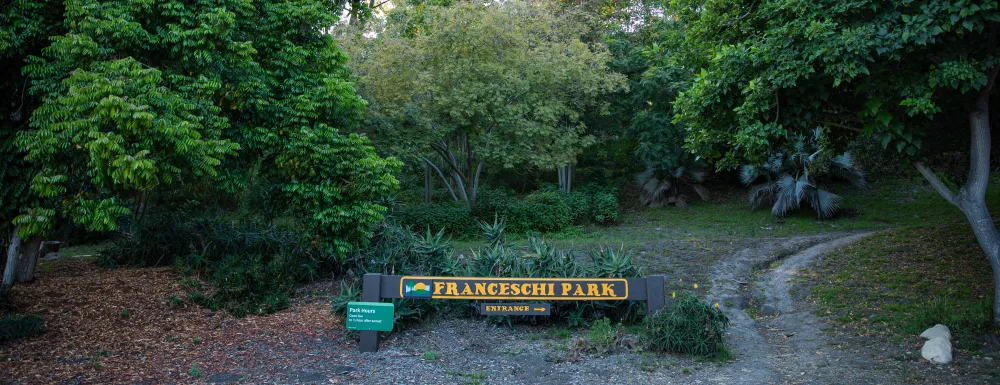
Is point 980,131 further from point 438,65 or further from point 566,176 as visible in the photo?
point 566,176

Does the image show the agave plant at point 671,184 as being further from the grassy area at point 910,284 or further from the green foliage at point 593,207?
the grassy area at point 910,284

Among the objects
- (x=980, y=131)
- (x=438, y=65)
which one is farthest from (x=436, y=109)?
(x=980, y=131)

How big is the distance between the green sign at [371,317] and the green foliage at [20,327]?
3611 millimetres

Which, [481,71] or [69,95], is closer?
[69,95]

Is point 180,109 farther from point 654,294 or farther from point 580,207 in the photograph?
point 580,207

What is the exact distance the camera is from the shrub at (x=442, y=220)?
17719 mm

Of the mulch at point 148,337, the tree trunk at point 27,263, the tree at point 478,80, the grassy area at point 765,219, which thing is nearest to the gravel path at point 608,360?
the mulch at point 148,337

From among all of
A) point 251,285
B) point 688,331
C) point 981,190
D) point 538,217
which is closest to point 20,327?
point 251,285

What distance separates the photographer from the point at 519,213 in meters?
18.4

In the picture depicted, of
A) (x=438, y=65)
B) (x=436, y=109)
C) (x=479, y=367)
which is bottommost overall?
(x=479, y=367)

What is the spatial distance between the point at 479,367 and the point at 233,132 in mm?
4623

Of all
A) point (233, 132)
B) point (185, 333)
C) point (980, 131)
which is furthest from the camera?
point (233, 132)

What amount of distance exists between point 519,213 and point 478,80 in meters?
4.33

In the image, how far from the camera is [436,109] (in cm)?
1617
